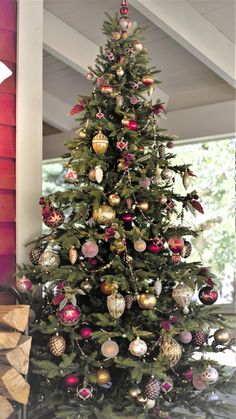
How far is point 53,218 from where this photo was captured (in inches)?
90.3

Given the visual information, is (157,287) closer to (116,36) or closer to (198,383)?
(198,383)

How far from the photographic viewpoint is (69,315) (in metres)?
2.09

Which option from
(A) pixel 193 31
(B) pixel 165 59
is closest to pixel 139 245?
(A) pixel 193 31

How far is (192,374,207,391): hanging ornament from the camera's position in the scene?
2.22 m

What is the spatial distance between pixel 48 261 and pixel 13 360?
1.37 feet

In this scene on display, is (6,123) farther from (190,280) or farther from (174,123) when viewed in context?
(174,123)

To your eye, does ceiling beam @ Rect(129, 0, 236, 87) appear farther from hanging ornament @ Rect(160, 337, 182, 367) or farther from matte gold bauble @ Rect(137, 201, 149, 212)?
hanging ornament @ Rect(160, 337, 182, 367)

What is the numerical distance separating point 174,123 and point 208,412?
2.50 metres

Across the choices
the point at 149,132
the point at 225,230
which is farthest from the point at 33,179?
the point at 225,230

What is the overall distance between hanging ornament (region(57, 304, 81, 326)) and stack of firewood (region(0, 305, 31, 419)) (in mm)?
160

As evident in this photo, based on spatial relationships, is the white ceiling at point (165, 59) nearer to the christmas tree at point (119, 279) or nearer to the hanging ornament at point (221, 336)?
the christmas tree at point (119, 279)

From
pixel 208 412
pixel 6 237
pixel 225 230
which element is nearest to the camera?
pixel 208 412

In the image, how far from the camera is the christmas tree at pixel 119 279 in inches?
83.0

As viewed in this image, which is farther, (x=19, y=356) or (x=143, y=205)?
(x=143, y=205)
